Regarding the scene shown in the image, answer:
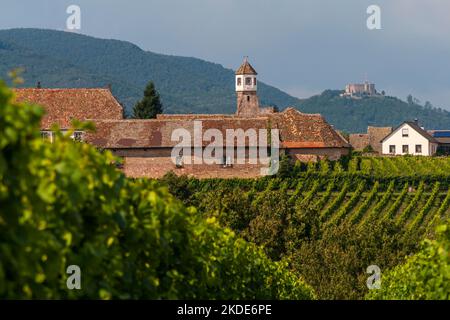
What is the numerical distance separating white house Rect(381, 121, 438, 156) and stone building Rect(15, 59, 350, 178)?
2889 centimetres

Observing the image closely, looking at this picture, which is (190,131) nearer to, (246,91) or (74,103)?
(74,103)

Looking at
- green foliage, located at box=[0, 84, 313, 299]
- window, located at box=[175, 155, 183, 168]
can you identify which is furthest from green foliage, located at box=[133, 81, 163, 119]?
green foliage, located at box=[0, 84, 313, 299]

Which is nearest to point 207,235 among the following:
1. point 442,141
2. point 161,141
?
point 161,141

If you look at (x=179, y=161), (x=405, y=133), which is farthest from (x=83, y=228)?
(x=405, y=133)

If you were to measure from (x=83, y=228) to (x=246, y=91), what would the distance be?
105 metres

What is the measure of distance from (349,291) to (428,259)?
930 inches

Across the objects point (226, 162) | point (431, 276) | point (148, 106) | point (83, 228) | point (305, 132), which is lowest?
point (226, 162)

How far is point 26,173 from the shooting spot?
376 inches

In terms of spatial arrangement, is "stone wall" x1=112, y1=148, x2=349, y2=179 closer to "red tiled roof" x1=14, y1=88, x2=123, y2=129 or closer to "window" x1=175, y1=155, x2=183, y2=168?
"window" x1=175, y1=155, x2=183, y2=168

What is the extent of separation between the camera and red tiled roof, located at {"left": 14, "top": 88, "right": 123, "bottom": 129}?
316 feet

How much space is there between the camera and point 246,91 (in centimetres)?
11588

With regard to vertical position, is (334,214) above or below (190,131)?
below

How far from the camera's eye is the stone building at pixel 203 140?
85.6 metres
